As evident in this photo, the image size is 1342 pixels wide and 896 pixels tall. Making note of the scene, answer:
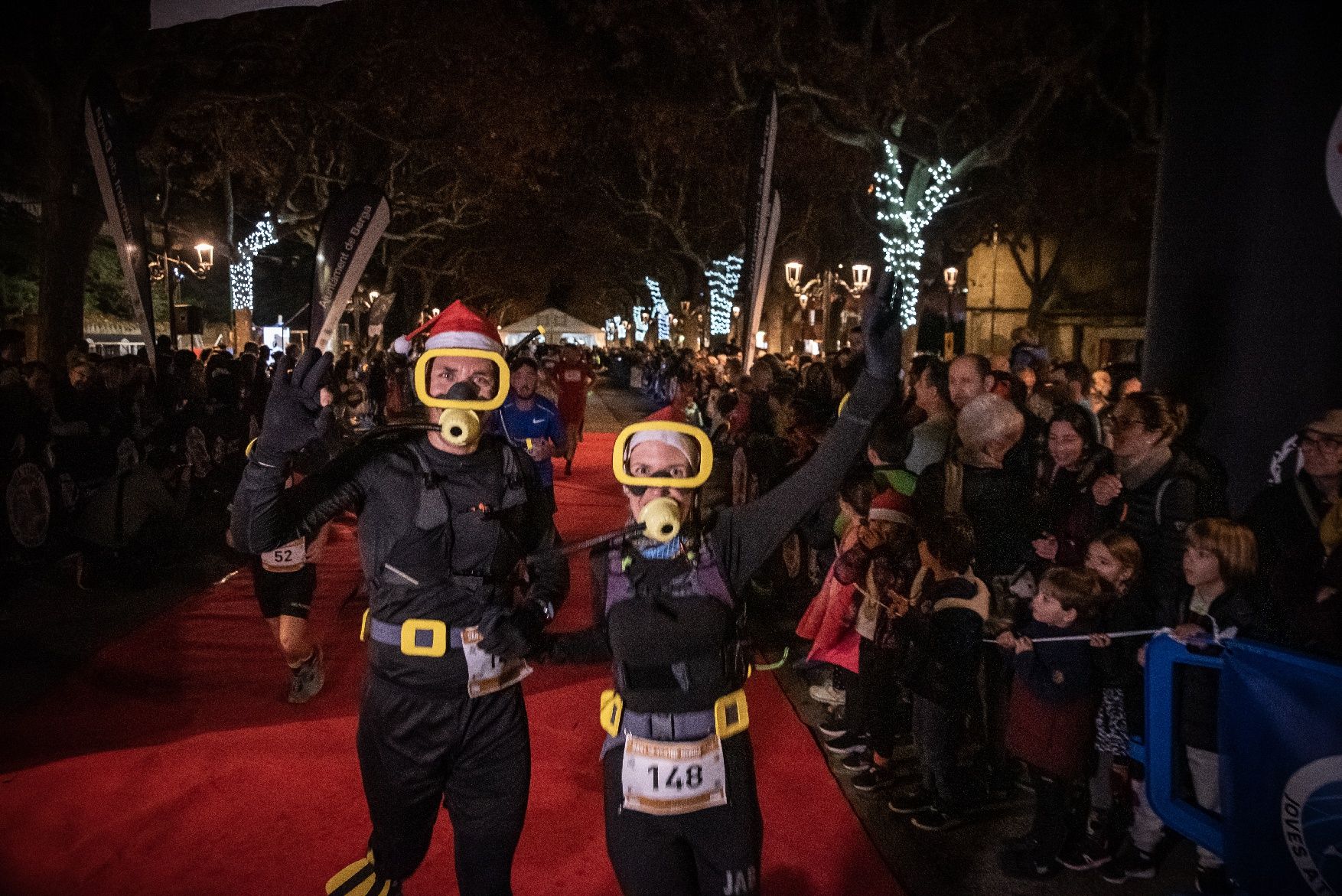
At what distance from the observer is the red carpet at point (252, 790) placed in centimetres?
403

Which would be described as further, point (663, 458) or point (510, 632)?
point (510, 632)

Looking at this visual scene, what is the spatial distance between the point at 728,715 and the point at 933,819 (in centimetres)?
235

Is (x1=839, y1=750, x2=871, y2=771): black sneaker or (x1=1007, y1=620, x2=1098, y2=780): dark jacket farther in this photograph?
(x1=839, y1=750, x2=871, y2=771): black sneaker

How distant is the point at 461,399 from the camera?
3217 mm

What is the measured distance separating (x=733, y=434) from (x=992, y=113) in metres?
16.8

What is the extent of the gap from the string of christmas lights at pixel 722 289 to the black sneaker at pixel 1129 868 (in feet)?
101

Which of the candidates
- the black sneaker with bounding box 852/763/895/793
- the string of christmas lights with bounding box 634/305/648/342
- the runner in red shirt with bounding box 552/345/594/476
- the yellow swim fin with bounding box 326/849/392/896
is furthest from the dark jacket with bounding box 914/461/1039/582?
the string of christmas lights with bounding box 634/305/648/342

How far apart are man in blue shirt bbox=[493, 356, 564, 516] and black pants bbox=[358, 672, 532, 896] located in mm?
4666

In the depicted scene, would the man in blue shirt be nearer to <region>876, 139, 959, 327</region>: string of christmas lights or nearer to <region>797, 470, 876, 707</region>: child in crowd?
<region>797, 470, 876, 707</region>: child in crowd

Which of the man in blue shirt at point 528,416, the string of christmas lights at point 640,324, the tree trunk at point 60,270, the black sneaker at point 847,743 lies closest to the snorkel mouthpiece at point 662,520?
the black sneaker at point 847,743

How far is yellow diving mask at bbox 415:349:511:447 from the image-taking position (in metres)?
3.06

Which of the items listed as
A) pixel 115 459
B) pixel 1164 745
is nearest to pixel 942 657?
pixel 1164 745

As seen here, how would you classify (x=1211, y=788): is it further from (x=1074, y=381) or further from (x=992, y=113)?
(x=992, y=113)

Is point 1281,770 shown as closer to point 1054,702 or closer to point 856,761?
point 1054,702
